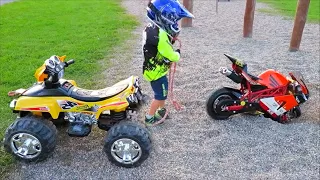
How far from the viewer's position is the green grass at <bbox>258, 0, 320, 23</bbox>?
11.9 meters

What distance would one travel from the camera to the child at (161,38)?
369 cm

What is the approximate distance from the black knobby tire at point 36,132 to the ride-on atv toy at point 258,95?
1.95 metres

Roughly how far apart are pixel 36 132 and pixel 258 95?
8.35 ft

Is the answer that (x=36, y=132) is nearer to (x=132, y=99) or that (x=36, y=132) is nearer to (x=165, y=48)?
(x=132, y=99)

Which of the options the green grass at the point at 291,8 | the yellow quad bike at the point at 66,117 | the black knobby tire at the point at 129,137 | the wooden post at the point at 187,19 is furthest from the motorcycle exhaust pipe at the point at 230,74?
the green grass at the point at 291,8

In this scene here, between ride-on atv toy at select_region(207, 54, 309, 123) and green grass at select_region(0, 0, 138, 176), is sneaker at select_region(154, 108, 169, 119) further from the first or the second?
green grass at select_region(0, 0, 138, 176)

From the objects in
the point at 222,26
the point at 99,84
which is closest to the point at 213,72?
the point at 99,84

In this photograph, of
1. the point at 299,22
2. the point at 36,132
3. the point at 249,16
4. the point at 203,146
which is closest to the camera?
the point at 36,132

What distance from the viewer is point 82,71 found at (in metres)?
6.06

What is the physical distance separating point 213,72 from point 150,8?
269cm

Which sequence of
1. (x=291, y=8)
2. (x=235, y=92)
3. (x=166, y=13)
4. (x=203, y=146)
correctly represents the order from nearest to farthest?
(x=166, y=13), (x=203, y=146), (x=235, y=92), (x=291, y=8)

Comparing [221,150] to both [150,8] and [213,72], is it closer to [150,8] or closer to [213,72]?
[150,8]

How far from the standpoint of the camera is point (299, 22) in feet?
24.6

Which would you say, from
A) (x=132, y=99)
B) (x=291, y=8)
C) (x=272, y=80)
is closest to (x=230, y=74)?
(x=272, y=80)
